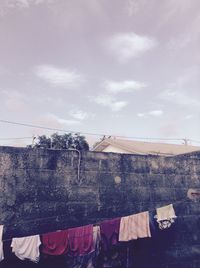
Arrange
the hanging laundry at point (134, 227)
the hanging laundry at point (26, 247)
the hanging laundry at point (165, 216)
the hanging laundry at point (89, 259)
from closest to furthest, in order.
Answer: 1. the hanging laundry at point (26, 247)
2. the hanging laundry at point (89, 259)
3. the hanging laundry at point (134, 227)
4. the hanging laundry at point (165, 216)

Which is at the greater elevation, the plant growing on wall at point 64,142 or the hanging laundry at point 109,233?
the plant growing on wall at point 64,142

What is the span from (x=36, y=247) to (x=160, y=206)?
3554 millimetres

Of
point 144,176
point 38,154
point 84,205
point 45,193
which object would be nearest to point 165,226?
point 144,176

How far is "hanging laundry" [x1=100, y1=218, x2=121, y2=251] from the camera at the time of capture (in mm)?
6668

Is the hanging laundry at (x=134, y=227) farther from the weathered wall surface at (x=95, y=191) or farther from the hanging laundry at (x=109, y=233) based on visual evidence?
the weathered wall surface at (x=95, y=191)

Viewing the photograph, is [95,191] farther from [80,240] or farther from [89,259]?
[89,259]

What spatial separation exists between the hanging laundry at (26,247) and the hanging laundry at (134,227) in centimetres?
210

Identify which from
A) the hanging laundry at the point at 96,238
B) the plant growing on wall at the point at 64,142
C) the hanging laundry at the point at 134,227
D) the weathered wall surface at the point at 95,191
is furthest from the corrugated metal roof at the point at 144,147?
the hanging laundry at the point at 96,238

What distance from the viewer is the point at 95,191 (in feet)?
23.3

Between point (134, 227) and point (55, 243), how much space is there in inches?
80.7

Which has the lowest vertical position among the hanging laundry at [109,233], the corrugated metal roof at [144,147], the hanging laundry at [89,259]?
the hanging laundry at [89,259]

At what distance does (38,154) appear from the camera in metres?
6.74

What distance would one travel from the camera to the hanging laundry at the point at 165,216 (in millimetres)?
7457

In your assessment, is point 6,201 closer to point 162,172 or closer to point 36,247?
point 36,247
